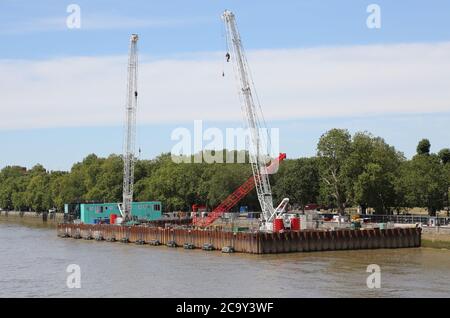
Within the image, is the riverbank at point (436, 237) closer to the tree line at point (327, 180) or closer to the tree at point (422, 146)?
the tree line at point (327, 180)

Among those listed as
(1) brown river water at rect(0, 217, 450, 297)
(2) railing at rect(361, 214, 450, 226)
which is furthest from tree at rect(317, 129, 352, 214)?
(1) brown river water at rect(0, 217, 450, 297)

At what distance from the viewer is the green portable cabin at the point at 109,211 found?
128 m

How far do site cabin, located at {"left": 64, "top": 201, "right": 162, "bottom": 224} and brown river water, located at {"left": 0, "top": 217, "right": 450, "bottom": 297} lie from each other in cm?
3176

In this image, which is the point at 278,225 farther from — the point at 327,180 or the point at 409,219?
the point at 327,180

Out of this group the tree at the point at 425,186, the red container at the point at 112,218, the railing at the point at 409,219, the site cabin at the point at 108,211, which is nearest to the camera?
the railing at the point at 409,219

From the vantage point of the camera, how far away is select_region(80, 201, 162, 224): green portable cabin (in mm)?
127938

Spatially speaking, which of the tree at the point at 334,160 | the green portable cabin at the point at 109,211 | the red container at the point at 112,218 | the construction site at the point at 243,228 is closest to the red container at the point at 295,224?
the construction site at the point at 243,228

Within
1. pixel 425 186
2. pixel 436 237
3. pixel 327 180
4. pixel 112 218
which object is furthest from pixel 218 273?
pixel 327 180

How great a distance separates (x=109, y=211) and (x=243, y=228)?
129 ft

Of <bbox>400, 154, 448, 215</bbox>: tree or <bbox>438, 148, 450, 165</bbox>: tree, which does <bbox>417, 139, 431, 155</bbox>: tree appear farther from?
<bbox>400, 154, 448, 215</bbox>: tree

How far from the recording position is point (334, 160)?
126 meters

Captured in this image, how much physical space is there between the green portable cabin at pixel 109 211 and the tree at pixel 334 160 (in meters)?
27.9
